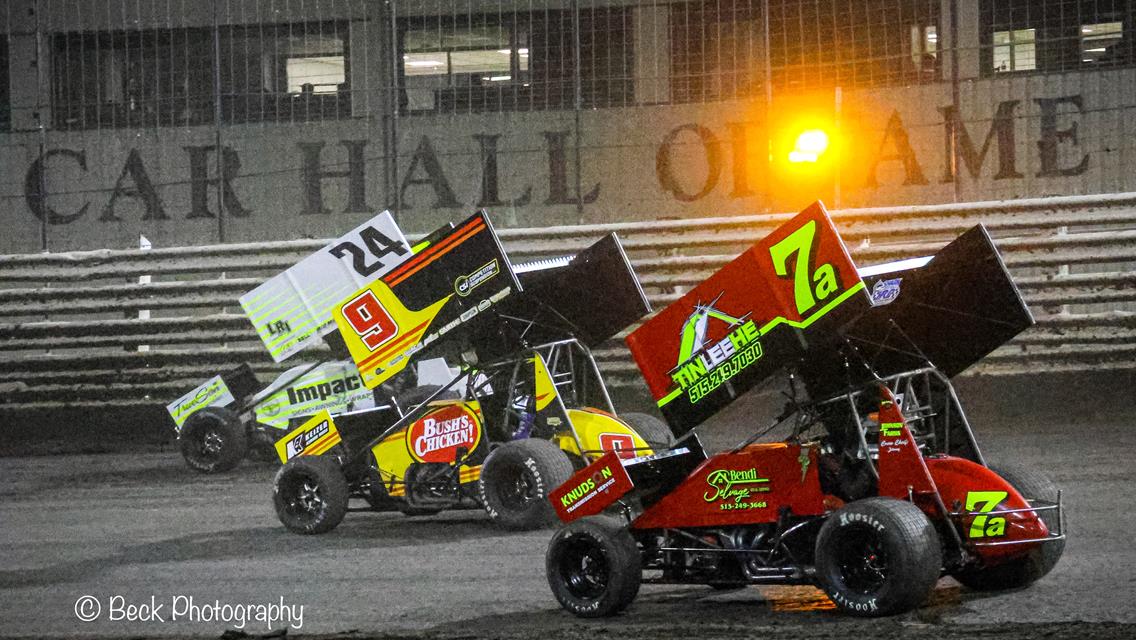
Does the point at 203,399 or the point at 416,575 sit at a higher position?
the point at 203,399

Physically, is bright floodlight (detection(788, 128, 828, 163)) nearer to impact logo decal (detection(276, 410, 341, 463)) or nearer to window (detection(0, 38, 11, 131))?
impact logo decal (detection(276, 410, 341, 463))

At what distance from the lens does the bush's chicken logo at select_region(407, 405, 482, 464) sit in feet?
34.1

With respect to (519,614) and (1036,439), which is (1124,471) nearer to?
(1036,439)

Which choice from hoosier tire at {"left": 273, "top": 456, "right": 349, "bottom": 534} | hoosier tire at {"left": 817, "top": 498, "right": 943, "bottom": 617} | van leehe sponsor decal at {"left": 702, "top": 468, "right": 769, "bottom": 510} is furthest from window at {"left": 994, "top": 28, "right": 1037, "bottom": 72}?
hoosier tire at {"left": 817, "top": 498, "right": 943, "bottom": 617}

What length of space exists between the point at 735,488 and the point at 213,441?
8352 millimetres

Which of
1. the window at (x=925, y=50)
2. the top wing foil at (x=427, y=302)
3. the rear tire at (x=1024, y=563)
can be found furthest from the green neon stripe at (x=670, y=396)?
the window at (x=925, y=50)

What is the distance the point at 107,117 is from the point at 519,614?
12079 mm

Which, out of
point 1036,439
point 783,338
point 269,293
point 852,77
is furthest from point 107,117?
point 783,338

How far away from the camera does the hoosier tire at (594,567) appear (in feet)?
22.6

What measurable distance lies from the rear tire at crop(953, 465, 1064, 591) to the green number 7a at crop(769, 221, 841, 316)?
53.2 inches

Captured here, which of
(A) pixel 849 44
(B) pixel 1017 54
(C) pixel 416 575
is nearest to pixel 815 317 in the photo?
(C) pixel 416 575

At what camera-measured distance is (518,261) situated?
16.6m

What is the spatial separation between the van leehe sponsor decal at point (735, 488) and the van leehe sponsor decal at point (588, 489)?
18.4 inches

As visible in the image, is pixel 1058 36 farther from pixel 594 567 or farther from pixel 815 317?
pixel 594 567
